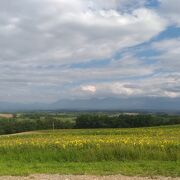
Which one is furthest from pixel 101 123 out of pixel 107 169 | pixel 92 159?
pixel 107 169

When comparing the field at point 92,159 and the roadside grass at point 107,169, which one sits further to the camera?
the field at point 92,159

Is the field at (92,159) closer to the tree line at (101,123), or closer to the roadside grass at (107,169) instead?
the roadside grass at (107,169)

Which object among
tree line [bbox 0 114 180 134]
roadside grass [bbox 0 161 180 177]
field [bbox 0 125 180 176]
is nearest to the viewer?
roadside grass [bbox 0 161 180 177]

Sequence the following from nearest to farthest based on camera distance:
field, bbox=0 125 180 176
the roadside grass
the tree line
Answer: the roadside grass, field, bbox=0 125 180 176, the tree line

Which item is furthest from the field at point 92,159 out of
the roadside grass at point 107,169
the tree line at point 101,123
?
the tree line at point 101,123

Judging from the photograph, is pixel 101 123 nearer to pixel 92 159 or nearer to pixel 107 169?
pixel 92 159

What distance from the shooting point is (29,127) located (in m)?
80.9

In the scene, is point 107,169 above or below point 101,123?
below

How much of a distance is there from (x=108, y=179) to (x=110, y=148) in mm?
5133

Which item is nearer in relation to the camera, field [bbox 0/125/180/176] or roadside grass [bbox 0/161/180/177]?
roadside grass [bbox 0/161/180/177]

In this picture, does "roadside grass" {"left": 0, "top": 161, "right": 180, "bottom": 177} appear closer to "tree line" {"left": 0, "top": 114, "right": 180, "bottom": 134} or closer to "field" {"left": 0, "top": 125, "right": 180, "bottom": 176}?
"field" {"left": 0, "top": 125, "right": 180, "bottom": 176}

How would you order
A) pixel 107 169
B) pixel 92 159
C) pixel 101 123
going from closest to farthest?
pixel 107 169, pixel 92 159, pixel 101 123

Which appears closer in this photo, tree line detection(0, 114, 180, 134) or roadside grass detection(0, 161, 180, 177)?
roadside grass detection(0, 161, 180, 177)

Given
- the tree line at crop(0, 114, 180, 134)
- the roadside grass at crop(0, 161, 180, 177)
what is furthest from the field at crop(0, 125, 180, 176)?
the tree line at crop(0, 114, 180, 134)
